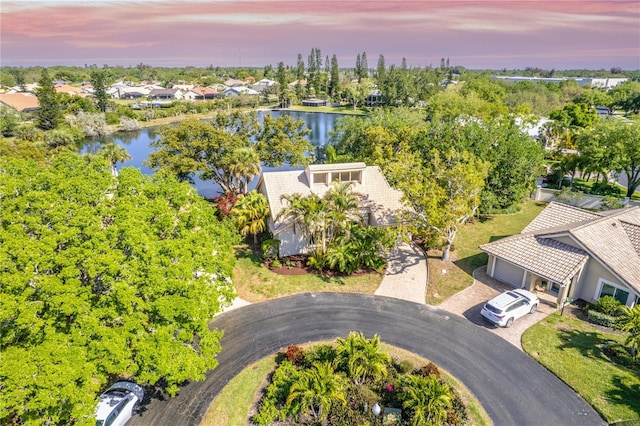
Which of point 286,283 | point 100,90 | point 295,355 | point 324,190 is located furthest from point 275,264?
point 100,90

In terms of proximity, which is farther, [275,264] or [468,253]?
[468,253]

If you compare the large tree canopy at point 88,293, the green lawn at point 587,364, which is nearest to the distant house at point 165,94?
the large tree canopy at point 88,293

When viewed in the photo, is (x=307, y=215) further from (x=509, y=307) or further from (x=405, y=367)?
(x=509, y=307)

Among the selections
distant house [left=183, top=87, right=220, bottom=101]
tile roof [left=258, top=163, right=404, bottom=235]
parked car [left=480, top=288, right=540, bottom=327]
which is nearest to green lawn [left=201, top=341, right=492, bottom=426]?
parked car [left=480, top=288, right=540, bottom=327]

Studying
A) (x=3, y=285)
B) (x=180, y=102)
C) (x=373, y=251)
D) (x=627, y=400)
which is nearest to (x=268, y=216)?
(x=373, y=251)

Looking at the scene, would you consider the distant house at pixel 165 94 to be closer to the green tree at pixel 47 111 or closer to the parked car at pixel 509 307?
the green tree at pixel 47 111
